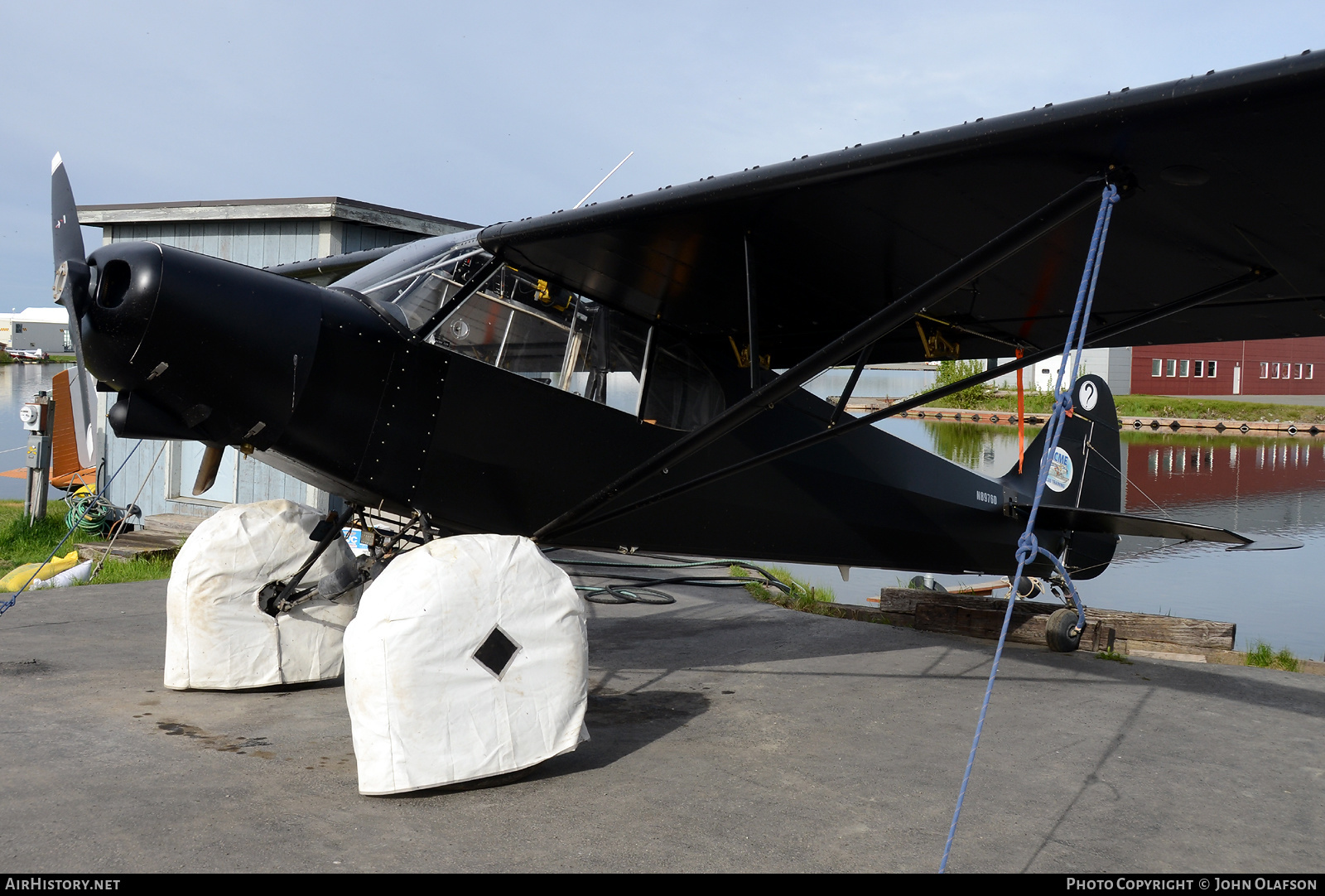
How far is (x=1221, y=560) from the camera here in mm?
16344

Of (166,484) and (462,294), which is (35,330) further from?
(462,294)

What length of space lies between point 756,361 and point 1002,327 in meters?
1.89

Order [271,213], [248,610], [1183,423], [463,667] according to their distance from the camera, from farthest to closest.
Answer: [1183,423]
[271,213]
[248,610]
[463,667]

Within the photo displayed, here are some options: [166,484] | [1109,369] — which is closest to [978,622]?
[166,484]

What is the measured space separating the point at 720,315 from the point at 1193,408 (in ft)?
117

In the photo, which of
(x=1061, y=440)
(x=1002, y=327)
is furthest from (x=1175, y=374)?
(x=1002, y=327)

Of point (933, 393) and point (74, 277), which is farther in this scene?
point (933, 393)

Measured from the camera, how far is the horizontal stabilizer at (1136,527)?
249 inches

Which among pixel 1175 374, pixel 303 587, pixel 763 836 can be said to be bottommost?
pixel 763 836

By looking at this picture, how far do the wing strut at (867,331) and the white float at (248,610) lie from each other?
1590mm

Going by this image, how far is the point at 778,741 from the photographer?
4902mm

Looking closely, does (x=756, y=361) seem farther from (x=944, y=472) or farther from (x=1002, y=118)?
(x=944, y=472)

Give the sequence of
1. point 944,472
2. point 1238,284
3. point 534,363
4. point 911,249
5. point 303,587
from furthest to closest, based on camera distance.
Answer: point 944,472 < point 303,587 < point 534,363 < point 911,249 < point 1238,284

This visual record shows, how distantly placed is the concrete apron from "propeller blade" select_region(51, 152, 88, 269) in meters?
2.31
